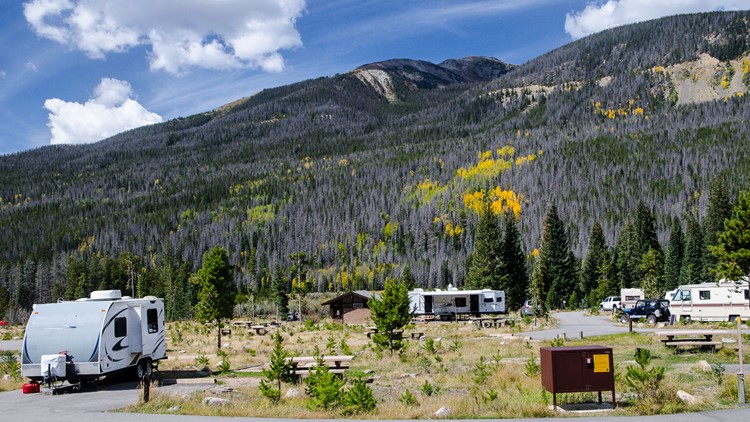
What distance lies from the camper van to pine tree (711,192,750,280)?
25327 mm

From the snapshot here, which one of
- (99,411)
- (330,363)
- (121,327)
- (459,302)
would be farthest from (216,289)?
(459,302)

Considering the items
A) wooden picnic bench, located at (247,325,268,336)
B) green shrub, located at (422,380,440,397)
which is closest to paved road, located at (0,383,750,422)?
green shrub, located at (422,380,440,397)

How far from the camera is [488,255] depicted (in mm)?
69438

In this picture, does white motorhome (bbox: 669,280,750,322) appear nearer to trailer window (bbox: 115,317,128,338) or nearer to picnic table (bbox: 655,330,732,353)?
picnic table (bbox: 655,330,732,353)

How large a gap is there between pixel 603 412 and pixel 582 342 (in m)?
14.6

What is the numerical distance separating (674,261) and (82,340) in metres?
75.6

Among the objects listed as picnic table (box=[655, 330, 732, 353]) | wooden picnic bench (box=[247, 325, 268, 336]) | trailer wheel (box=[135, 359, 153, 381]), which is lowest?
wooden picnic bench (box=[247, 325, 268, 336])

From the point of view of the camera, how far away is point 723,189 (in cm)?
7969

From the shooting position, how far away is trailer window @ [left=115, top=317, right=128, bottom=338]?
64.7ft

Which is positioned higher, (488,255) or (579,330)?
(488,255)

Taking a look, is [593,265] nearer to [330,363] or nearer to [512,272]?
[512,272]

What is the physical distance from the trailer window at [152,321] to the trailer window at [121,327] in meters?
1.12

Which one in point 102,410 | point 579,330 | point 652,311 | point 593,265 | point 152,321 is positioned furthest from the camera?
point 593,265

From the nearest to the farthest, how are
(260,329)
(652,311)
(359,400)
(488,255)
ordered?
(359,400) → (652,311) → (260,329) → (488,255)
